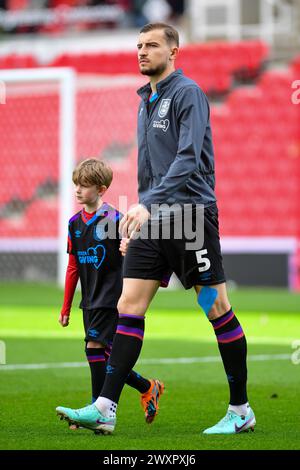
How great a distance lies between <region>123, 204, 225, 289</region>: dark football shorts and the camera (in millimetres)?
5324

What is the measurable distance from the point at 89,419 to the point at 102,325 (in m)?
0.76

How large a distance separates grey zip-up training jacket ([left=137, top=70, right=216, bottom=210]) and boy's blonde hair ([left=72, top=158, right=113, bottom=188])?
0.36 meters

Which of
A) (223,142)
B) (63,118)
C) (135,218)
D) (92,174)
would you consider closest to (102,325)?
(92,174)

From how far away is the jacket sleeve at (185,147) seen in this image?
516 cm

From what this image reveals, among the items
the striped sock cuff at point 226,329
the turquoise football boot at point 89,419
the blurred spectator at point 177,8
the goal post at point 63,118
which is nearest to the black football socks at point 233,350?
the striped sock cuff at point 226,329

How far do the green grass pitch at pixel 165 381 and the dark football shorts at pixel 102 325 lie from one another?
46cm

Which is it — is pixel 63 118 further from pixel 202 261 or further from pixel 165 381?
pixel 202 261

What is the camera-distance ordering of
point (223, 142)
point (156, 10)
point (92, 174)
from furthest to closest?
point (156, 10) < point (223, 142) < point (92, 174)

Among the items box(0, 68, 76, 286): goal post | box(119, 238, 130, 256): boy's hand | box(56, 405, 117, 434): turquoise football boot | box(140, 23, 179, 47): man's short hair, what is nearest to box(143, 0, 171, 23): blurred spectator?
box(0, 68, 76, 286): goal post

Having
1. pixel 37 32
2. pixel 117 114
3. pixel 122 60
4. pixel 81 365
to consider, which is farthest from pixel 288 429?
pixel 37 32

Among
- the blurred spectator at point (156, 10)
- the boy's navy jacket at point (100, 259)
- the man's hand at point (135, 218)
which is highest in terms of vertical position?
the blurred spectator at point (156, 10)

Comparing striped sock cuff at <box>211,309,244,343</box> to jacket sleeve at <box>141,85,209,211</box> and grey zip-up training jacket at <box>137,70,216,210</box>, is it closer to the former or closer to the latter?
grey zip-up training jacket at <box>137,70,216,210</box>

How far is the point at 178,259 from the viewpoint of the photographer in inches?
211

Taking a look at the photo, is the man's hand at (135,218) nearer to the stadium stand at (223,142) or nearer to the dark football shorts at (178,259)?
the dark football shorts at (178,259)
